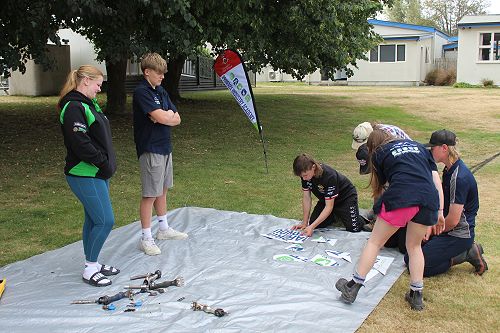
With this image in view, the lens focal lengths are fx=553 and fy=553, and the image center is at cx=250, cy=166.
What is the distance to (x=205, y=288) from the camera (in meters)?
4.19

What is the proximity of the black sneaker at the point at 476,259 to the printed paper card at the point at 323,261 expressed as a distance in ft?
3.53

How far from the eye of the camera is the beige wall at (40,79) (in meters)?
23.3

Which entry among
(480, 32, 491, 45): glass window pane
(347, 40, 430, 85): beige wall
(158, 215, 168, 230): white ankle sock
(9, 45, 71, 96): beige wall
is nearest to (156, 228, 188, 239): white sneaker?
(158, 215, 168, 230): white ankle sock

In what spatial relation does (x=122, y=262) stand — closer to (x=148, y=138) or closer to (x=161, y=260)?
(x=161, y=260)

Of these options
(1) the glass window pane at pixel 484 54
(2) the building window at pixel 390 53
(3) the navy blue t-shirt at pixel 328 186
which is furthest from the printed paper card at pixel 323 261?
(2) the building window at pixel 390 53

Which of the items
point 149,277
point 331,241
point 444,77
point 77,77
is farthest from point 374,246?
point 444,77

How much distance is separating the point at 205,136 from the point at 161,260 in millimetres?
8048

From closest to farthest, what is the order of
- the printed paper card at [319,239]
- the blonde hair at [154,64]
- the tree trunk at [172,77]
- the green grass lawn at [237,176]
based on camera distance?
the green grass lawn at [237,176]
the blonde hair at [154,64]
the printed paper card at [319,239]
the tree trunk at [172,77]

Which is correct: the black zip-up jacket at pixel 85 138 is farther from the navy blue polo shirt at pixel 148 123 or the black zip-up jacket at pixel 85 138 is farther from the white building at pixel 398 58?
the white building at pixel 398 58

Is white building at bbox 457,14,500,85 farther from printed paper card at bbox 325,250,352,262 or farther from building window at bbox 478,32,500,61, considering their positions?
printed paper card at bbox 325,250,352,262

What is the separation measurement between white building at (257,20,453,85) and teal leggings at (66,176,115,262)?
30.6 metres

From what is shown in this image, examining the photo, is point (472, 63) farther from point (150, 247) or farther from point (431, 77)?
point (150, 247)

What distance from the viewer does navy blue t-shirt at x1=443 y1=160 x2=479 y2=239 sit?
4.21 meters

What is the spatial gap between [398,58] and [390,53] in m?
0.64
